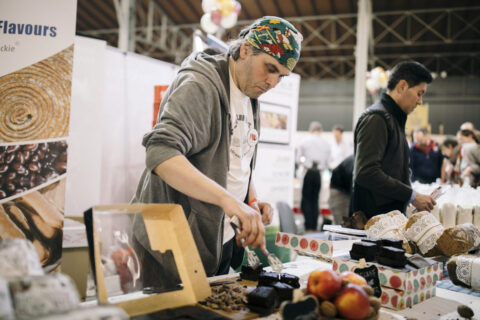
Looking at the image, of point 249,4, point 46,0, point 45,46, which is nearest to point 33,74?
point 45,46

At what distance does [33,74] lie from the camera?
1.77 m

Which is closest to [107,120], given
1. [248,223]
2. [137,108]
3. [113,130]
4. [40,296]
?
[113,130]

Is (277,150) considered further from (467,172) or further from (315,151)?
(315,151)

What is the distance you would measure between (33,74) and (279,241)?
1301 mm

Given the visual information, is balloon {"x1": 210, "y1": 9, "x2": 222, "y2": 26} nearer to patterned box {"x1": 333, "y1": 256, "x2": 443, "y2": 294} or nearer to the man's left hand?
the man's left hand

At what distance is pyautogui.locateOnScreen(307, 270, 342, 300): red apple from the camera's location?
969 millimetres

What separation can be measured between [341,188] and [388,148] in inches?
46.4

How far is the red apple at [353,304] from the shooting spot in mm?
937

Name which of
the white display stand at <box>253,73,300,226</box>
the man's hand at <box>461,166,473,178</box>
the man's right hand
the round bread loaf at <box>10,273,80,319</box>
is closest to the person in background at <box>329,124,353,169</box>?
the man's hand at <box>461,166,473,178</box>

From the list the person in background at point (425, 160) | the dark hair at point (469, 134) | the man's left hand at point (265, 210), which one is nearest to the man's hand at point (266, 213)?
the man's left hand at point (265, 210)

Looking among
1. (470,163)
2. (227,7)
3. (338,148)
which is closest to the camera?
(227,7)

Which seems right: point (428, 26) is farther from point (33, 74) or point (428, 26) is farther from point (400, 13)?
point (33, 74)

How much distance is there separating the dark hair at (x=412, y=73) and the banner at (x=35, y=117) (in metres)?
1.72

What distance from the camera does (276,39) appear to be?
134 centimetres
